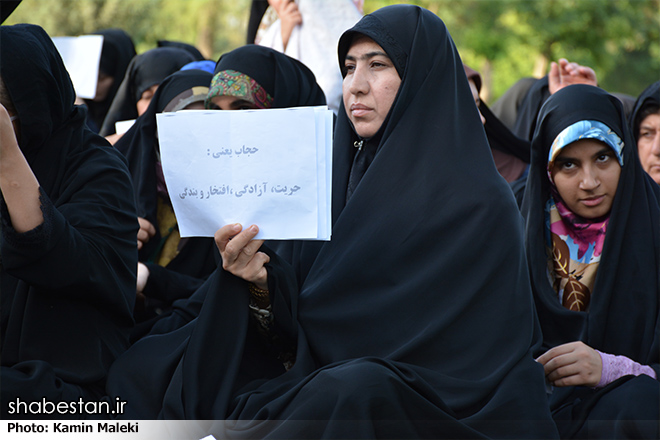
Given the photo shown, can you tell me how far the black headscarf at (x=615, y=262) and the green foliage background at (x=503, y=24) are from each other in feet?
34.8

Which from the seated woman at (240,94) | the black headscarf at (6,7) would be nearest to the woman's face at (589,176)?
the seated woman at (240,94)

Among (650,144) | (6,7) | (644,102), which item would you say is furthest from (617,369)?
(6,7)

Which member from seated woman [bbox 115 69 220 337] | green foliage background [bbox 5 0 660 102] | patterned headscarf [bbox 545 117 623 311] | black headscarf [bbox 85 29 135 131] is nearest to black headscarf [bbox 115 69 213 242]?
seated woman [bbox 115 69 220 337]

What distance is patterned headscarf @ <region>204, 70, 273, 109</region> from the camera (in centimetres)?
378

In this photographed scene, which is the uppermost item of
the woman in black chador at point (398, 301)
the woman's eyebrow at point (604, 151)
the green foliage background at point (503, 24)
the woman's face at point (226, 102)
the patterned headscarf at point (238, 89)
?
the green foliage background at point (503, 24)

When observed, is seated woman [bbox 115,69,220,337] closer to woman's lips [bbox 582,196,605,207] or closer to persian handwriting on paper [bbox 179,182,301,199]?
persian handwriting on paper [bbox 179,182,301,199]

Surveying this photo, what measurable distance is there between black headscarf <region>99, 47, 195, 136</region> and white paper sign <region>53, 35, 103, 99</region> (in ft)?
0.86

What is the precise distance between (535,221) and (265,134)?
58.2 inches

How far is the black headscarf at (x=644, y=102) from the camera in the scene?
4.22 meters

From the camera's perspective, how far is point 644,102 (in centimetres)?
431

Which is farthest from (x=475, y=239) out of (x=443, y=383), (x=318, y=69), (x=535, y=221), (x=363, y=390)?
(x=318, y=69)

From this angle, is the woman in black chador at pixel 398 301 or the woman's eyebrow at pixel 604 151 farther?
the woman's eyebrow at pixel 604 151

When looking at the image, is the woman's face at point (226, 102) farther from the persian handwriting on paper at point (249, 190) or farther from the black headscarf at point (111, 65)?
the black headscarf at point (111, 65)

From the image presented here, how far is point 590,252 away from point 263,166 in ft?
5.24
